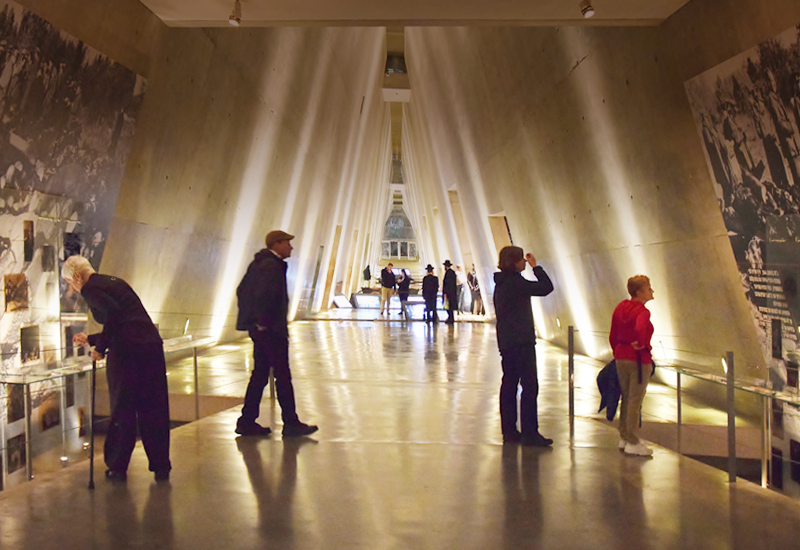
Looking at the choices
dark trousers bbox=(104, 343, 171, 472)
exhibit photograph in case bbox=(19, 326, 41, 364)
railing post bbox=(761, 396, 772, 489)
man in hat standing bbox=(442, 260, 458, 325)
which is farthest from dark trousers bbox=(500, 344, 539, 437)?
man in hat standing bbox=(442, 260, 458, 325)

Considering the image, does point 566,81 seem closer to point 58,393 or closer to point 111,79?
point 111,79

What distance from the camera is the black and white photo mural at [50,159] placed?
441 centimetres

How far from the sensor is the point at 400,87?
23.0 m

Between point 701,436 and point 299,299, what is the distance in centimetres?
1372

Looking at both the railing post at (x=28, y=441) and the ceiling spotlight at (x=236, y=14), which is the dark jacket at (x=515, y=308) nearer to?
the railing post at (x=28, y=441)

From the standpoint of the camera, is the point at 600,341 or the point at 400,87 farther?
the point at 400,87

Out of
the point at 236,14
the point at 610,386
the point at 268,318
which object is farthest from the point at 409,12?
the point at 610,386

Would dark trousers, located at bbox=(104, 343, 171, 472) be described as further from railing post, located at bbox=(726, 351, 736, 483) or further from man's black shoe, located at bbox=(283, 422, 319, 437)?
railing post, located at bbox=(726, 351, 736, 483)

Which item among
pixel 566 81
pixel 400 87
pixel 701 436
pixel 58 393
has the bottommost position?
pixel 701 436

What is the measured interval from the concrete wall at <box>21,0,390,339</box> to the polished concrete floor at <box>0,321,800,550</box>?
295cm

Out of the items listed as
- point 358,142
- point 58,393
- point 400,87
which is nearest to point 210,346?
point 58,393

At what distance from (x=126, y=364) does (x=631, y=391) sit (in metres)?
3.12

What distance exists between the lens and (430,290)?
15.3m

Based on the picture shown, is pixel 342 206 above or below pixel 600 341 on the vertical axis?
above
